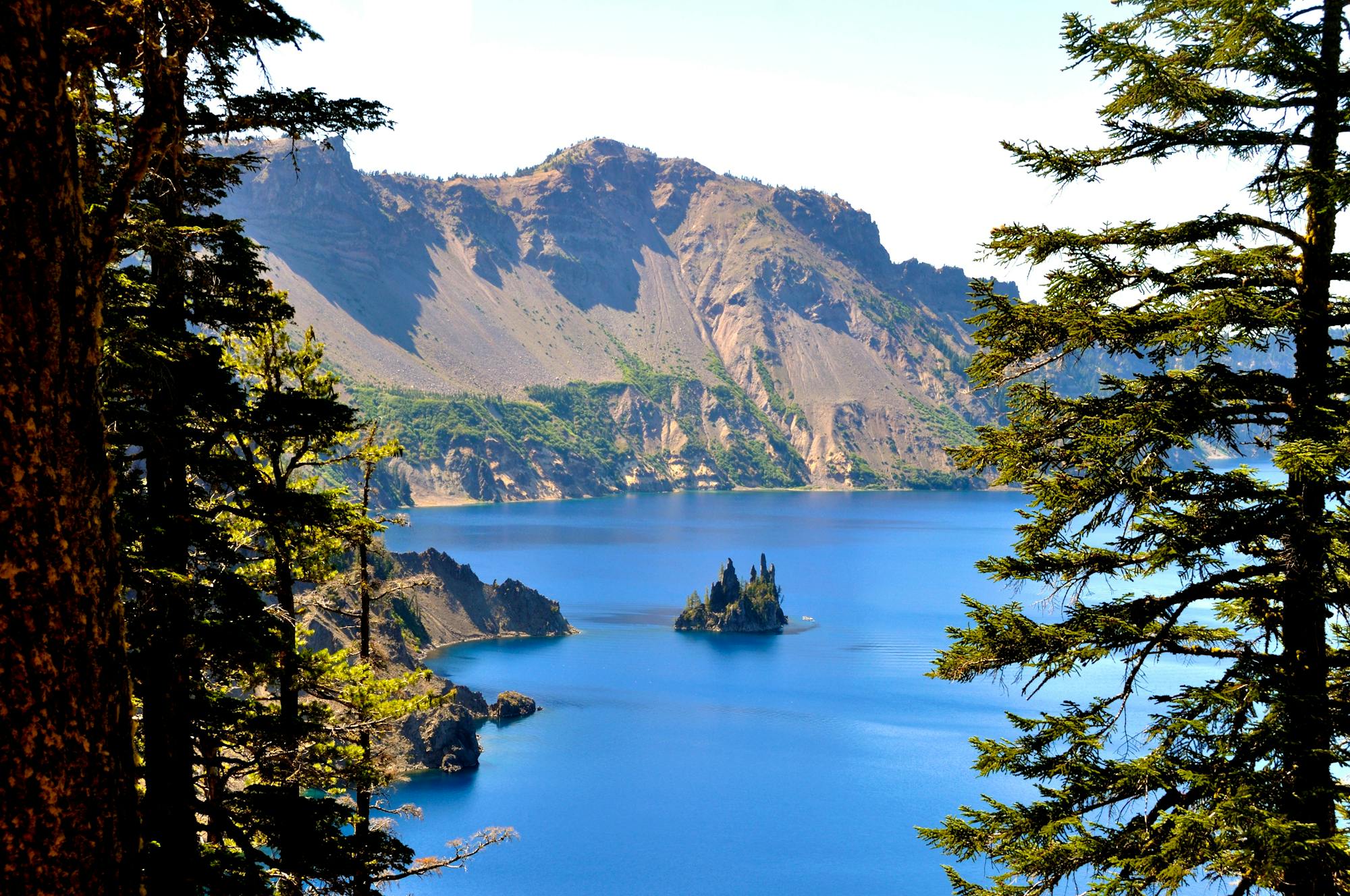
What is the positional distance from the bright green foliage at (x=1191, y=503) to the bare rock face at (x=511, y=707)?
93.6m

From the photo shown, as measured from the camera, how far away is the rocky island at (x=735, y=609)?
148 metres

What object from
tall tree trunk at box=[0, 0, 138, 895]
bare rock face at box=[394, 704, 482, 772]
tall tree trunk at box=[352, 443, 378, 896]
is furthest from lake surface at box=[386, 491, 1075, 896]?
tall tree trunk at box=[0, 0, 138, 895]

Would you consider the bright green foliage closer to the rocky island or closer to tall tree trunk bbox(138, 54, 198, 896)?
tall tree trunk bbox(138, 54, 198, 896)

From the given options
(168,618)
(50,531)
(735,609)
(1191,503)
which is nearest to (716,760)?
(735,609)

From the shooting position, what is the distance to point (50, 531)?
178 inches

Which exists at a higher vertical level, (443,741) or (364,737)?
(364,737)

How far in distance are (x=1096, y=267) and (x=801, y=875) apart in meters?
60.9

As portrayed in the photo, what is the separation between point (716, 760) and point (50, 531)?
292 ft

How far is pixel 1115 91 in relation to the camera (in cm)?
1057

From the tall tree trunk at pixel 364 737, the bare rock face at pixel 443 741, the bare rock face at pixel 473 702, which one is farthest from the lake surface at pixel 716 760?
the tall tree trunk at pixel 364 737

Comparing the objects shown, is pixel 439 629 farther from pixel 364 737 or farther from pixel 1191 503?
pixel 1191 503

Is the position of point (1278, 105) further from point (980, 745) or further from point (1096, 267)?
point (980, 745)

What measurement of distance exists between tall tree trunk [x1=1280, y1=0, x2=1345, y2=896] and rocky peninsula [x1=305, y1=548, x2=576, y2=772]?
581 inches

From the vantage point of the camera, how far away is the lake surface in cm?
6512
